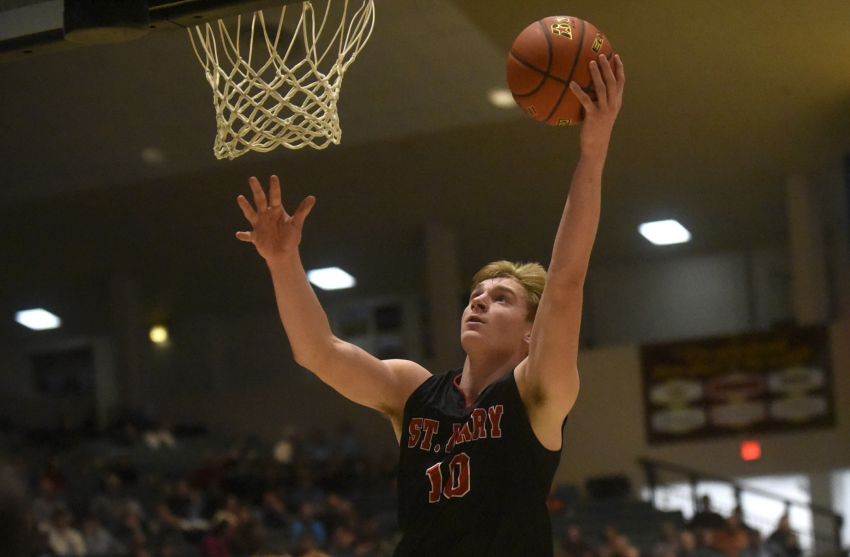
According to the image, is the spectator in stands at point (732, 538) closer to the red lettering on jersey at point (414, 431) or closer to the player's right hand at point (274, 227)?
the red lettering on jersey at point (414, 431)

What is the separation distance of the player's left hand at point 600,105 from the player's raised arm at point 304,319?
808 millimetres

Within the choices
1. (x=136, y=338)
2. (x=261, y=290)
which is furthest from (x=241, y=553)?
(x=261, y=290)

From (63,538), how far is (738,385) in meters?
9.50

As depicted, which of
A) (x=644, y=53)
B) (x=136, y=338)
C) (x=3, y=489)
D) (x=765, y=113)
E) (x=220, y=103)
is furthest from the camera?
(x=136, y=338)

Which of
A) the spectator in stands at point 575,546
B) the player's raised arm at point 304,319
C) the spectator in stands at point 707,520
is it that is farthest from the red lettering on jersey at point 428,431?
the spectator in stands at point 707,520

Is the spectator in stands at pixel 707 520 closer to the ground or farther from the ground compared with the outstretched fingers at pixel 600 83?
closer to the ground

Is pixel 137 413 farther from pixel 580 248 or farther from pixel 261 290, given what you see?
pixel 580 248

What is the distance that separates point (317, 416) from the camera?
787 inches

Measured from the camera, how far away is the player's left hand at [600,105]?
317 centimetres

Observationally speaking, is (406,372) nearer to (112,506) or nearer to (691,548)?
(691,548)

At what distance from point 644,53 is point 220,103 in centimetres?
749

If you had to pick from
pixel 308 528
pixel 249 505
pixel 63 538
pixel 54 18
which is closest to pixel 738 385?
pixel 308 528

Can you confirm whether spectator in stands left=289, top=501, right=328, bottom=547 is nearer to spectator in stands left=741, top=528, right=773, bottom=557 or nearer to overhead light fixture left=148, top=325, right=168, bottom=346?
spectator in stands left=741, top=528, right=773, bottom=557

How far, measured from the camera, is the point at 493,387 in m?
3.39
